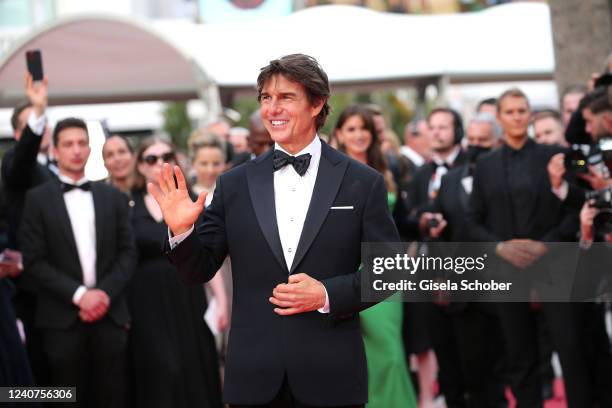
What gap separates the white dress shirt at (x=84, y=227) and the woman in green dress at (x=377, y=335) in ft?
5.93

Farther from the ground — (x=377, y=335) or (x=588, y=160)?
(x=588, y=160)

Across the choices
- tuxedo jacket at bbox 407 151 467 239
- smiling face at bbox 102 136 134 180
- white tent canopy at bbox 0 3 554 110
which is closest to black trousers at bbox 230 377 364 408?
smiling face at bbox 102 136 134 180

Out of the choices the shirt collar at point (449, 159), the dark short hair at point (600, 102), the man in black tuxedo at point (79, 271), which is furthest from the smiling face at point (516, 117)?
the man in black tuxedo at point (79, 271)

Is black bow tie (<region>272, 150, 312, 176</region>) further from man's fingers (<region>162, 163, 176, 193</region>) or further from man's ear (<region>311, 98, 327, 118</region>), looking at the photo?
man's fingers (<region>162, 163, 176, 193</region>)

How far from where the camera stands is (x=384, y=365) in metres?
7.71

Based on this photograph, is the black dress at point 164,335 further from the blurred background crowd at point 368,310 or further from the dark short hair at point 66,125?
the dark short hair at point 66,125

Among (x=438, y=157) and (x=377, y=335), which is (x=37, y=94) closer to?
(x=377, y=335)

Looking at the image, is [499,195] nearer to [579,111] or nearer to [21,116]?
[579,111]

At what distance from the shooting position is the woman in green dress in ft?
25.2

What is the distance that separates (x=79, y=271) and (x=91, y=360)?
0.59 metres

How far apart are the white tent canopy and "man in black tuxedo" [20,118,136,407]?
20.1 ft

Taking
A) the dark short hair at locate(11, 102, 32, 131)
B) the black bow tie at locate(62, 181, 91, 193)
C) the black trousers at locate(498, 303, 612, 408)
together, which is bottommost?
the black trousers at locate(498, 303, 612, 408)

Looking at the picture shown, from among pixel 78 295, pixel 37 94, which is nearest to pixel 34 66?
pixel 37 94

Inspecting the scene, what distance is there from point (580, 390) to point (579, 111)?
6.23 feet
